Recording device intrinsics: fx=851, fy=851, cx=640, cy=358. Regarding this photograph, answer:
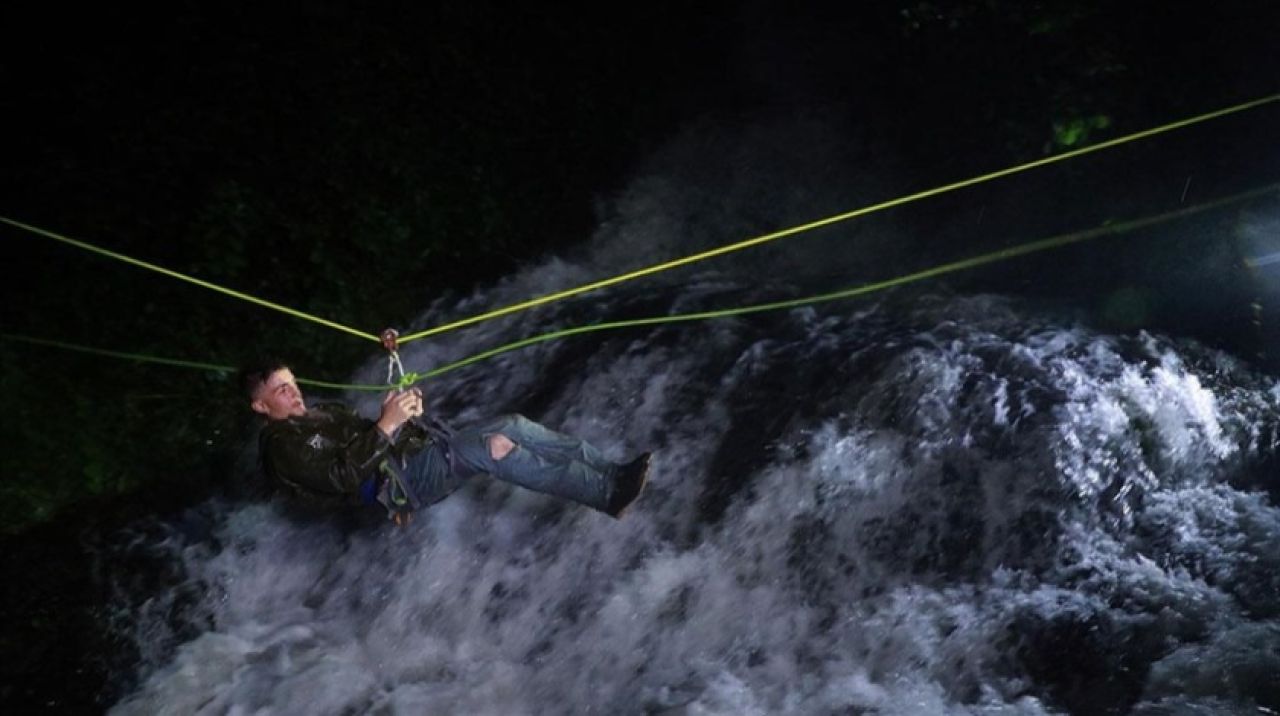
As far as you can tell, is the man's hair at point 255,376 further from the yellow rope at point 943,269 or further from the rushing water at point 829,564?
the yellow rope at point 943,269

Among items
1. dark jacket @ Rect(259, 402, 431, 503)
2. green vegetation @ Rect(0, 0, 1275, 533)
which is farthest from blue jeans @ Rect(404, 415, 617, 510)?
green vegetation @ Rect(0, 0, 1275, 533)

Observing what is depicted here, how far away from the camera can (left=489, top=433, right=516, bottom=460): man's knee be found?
487 cm

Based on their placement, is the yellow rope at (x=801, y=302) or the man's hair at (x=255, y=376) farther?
the yellow rope at (x=801, y=302)

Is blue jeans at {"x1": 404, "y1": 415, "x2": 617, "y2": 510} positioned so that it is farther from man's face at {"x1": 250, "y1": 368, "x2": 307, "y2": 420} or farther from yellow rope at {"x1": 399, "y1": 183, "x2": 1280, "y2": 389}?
yellow rope at {"x1": 399, "y1": 183, "x2": 1280, "y2": 389}

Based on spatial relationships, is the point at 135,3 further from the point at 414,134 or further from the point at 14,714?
the point at 14,714

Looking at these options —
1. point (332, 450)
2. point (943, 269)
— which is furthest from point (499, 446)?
point (943, 269)

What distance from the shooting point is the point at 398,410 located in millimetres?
4727

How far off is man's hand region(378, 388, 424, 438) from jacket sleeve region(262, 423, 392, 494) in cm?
8

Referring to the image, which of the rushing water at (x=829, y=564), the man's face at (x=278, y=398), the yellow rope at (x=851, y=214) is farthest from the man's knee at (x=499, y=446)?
the man's face at (x=278, y=398)

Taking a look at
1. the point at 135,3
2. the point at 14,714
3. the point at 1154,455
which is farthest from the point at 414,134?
the point at 1154,455

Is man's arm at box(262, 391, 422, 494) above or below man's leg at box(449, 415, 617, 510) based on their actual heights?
above

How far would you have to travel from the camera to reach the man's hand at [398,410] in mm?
4727

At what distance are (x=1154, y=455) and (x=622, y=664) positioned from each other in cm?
352

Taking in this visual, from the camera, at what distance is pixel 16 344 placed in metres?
5.80
